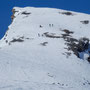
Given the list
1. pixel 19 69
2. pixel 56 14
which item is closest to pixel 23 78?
pixel 19 69

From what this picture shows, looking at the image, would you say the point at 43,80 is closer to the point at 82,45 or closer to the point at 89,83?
the point at 89,83

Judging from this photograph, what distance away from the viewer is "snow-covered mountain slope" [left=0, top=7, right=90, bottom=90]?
1667 cm

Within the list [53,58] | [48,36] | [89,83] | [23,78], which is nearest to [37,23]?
[48,36]

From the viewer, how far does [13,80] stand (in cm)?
1505

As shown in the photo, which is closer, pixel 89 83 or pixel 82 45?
pixel 89 83

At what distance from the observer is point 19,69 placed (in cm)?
1870

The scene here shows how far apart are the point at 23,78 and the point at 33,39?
20.3m

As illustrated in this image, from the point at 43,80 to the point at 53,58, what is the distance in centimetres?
1033

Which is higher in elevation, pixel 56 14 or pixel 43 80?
pixel 56 14

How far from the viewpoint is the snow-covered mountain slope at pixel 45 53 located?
16672mm

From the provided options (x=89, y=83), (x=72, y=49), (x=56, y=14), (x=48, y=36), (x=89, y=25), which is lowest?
(x=89, y=83)

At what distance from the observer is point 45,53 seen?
96.5 ft

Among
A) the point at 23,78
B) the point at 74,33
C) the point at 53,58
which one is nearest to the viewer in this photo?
the point at 23,78

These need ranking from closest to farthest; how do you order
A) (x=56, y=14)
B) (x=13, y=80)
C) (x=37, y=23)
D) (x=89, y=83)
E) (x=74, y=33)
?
1. (x=13, y=80)
2. (x=89, y=83)
3. (x=74, y=33)
4. (x=37, y=23)
5. (x=56, y=14)
